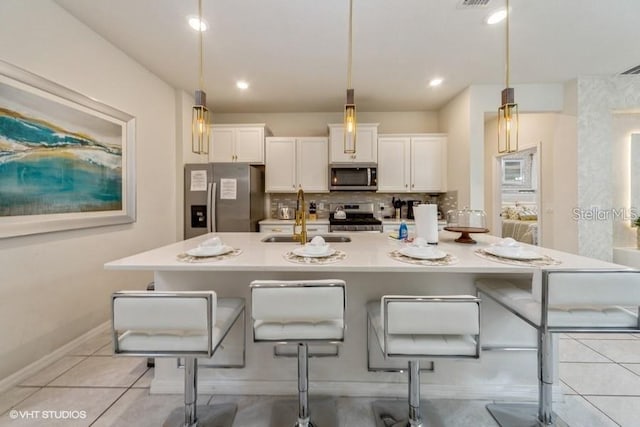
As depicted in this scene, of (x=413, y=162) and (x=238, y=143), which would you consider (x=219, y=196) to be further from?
(x=413, y=162)

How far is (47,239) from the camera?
2094mm

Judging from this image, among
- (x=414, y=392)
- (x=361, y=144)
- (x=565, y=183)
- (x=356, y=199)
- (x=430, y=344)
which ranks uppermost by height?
(x=361, y=144)

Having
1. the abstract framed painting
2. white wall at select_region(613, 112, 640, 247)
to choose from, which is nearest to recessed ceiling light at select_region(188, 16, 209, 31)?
the abstract framed painting

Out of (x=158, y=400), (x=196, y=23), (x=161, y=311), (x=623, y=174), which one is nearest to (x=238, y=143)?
(x=196, y=23)

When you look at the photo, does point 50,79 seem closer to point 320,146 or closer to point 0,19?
point 0,19

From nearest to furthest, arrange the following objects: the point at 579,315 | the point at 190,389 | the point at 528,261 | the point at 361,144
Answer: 1. the point at 579,315
2. the point at 190,389
3. the point at 528,261
4. the point at 361,144

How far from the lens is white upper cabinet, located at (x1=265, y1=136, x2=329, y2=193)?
4273mm

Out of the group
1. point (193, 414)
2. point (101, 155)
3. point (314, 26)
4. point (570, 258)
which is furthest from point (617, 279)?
point (101, 155)

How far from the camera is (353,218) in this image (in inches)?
176

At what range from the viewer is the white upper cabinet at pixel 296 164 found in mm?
4273

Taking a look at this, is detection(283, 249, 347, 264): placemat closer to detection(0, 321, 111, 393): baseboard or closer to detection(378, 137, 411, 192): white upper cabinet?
detection(0, 321, 111, 393): baseboard

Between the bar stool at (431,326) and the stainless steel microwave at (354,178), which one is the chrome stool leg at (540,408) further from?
the stainless steel microwave at (354,178)

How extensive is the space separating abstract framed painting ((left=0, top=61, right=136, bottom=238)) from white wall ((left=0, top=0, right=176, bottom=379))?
113 mm

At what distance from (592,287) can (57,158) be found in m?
3.37
